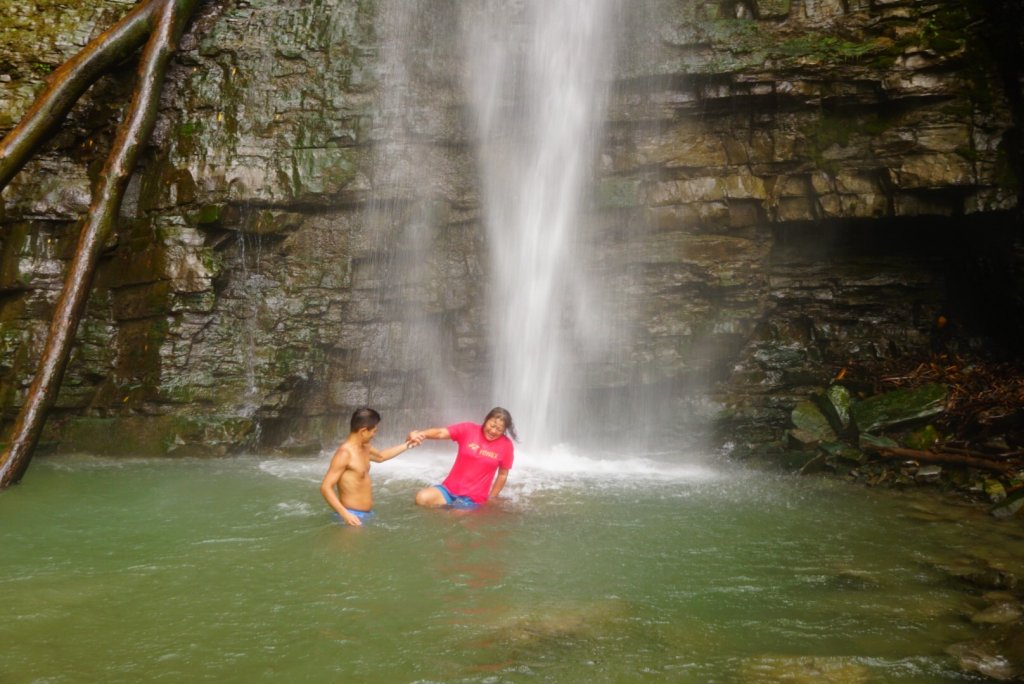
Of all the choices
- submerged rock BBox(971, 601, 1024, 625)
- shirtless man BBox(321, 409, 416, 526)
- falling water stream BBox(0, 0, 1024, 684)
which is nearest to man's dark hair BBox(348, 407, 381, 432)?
shirtless man BBox(321, 409, 416, 526)

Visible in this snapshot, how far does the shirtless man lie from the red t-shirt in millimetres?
684

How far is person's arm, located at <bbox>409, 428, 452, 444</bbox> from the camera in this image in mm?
6492

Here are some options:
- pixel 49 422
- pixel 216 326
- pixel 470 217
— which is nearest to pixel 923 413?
pixel 470 217

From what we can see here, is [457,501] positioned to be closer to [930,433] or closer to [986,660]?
[986,660]

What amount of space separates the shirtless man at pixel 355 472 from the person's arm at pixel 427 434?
78mm

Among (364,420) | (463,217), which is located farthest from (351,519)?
A: (463,217)

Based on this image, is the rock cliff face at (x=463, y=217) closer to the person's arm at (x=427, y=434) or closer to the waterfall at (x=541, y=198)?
the waterfall at (x=541, y=198)

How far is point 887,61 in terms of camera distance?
9469 millimetres

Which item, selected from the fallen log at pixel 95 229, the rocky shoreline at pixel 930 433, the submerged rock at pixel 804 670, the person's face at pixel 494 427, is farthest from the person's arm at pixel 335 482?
the rocky shoreline at pixel 930 433

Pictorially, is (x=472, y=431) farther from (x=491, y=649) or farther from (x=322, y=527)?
(x=491, y=649)

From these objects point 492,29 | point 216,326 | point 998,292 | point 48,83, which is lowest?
point 216,326

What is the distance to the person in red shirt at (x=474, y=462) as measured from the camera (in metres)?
6.91

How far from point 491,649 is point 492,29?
9.37 m

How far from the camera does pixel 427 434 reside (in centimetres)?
676
